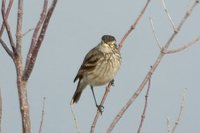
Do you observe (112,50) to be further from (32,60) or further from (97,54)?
(32,60)

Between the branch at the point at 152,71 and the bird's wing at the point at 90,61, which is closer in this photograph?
A: the branch at the point at 152,71

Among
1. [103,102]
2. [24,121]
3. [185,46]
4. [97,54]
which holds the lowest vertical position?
[24,121]

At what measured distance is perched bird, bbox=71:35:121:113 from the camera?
7.71 meters

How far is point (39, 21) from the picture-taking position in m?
3.09

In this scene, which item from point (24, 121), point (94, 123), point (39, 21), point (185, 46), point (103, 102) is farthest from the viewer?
point (103, 102)

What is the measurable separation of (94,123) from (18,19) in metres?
1.11

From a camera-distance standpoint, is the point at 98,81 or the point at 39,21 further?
the point at 98,81

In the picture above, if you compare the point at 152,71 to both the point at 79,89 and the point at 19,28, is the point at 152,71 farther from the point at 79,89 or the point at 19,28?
the point at 79,89

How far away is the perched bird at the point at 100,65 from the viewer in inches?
304

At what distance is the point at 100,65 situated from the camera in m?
7.98

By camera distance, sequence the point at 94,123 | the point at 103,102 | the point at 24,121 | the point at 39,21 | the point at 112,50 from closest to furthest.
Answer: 1. the point at 24,121
2. the point at 39,21
3. the point at 94,123
4. the point at 103,102
5. the point at 112,50

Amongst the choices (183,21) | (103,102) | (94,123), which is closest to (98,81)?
(103,102)

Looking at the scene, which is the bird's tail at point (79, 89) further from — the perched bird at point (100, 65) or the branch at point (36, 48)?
the branch at point (36, 48)

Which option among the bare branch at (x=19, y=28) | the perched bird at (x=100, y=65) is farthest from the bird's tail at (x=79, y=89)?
the bare branch at (x=19, y=28)
